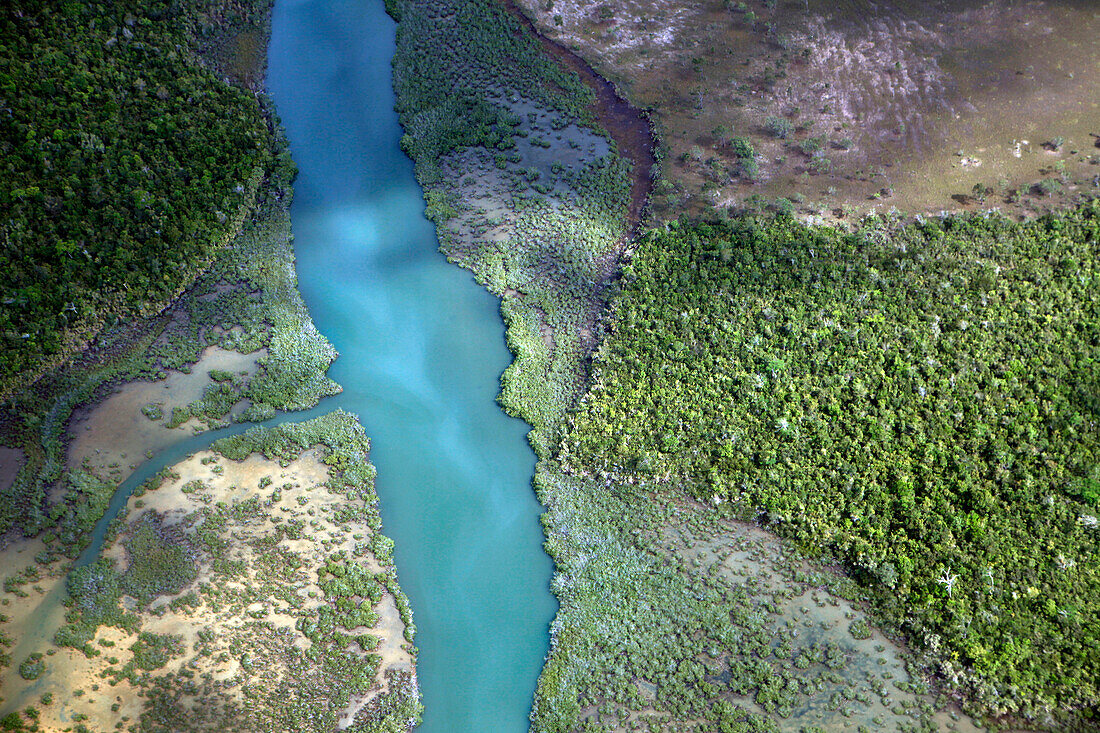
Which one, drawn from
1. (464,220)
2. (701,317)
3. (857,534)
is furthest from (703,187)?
(857,534)

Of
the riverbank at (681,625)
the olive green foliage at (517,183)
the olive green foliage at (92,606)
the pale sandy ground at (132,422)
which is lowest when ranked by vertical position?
the riverbank at (681,625)

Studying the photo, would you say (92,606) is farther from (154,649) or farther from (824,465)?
(824,465)

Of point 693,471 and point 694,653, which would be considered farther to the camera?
point 693,471

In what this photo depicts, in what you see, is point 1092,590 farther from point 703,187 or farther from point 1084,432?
point 703,187

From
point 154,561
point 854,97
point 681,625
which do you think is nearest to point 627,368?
point 681,625

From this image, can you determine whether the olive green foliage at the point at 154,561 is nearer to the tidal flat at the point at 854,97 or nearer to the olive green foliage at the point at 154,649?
the olive green foliage at the point at 154,649

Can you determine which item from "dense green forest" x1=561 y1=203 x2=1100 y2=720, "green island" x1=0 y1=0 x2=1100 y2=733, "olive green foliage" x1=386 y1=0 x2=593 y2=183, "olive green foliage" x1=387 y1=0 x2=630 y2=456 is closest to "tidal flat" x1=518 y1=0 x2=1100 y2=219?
"green island" x1=0 y1=0 x2=1100 y2=733

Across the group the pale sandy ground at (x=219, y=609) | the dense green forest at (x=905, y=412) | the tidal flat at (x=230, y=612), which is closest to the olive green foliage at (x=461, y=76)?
the dense green forest at (x=905, y=412)

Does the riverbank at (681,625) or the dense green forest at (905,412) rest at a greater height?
the dense green forest at (905,412)
